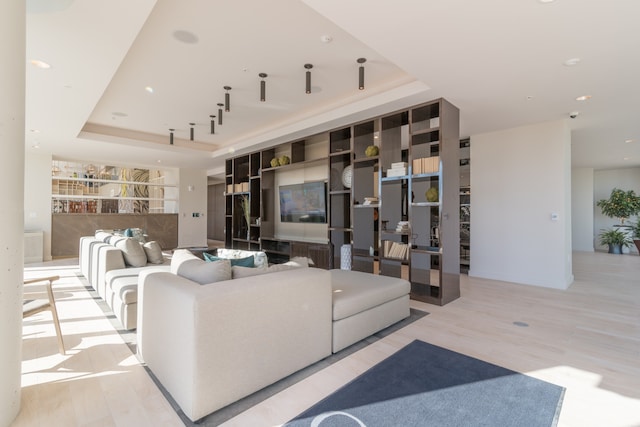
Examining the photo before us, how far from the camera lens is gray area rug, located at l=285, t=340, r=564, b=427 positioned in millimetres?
1706

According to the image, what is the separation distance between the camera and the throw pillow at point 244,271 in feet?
7.20

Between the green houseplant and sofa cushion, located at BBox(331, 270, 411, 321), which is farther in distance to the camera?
the green houseplant

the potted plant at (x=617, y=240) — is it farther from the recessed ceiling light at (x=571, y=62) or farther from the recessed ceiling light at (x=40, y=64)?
the recessed ceiling light at (x=40, y=64)

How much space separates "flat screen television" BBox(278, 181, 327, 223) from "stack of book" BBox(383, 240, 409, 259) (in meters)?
1.47

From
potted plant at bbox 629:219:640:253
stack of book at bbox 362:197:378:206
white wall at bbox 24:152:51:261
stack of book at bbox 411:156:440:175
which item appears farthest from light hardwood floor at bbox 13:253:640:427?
potted plant at bbox 629:219:640:253

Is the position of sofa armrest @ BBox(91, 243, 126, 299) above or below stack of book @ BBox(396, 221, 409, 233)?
below

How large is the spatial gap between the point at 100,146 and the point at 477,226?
7888 mm

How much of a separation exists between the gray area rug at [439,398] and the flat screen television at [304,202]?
3.59m

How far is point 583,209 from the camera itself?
31.2 feet

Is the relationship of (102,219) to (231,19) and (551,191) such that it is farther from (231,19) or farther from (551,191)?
(551,191)

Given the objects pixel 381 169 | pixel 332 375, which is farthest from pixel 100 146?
pixel 332 375

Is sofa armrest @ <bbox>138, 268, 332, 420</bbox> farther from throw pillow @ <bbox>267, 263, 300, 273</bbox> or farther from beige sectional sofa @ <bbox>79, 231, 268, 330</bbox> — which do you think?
beige sectional sofa @ <bbox>79, 231, 268, 330</bbox>

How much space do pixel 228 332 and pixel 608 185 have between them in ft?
41.2

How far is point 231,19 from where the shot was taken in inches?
108
